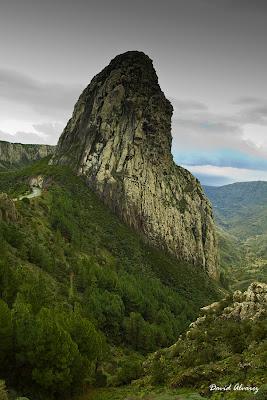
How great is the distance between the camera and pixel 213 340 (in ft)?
188

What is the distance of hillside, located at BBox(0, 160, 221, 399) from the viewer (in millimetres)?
47594

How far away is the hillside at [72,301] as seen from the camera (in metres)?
47.6

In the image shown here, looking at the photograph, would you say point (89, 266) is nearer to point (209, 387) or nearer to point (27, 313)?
point (27, 313)

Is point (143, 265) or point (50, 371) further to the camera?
point (143, 265)

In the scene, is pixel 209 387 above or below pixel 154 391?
above

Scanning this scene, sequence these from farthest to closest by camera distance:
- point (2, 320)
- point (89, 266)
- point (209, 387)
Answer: point (89, 266), point (2, 320), point (209, 387)

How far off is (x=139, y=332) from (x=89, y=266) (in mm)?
31655

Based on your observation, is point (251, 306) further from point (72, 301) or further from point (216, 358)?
point (72, 301)

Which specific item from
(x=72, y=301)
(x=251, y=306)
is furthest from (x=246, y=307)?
(x=72, y=301)

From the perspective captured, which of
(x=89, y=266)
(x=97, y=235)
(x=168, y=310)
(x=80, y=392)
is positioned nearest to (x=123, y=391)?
(x=80, y=392)
